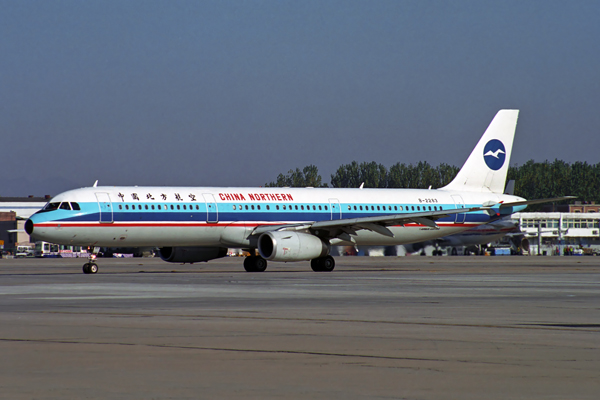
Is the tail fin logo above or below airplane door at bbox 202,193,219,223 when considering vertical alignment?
above

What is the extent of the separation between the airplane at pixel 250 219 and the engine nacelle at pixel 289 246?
0.05 meters

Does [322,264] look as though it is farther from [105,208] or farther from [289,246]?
[105,208]

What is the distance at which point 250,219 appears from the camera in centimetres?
4675

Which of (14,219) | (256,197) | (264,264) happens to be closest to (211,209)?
(256,197)

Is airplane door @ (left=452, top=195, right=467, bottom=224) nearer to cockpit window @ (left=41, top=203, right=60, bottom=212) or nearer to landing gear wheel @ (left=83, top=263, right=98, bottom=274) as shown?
landing gear wheel @ (left=83, top=263, right=98, bottom=274)

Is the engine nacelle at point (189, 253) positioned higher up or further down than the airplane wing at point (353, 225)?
further down

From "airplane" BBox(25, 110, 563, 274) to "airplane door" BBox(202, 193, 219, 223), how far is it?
0.06m

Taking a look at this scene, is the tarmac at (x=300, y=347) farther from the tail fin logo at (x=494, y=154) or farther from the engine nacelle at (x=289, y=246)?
the tail fin logo at (x=494, y=154)

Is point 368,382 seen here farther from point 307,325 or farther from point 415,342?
point 307,325

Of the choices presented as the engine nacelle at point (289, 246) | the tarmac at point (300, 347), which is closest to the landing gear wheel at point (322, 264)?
the engine nacelle at point (289, 246)

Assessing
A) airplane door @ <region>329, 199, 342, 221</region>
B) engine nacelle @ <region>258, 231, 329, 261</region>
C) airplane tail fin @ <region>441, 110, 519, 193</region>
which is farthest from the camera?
airplane tail fin @ <region>441, 110, 519, 193</region>

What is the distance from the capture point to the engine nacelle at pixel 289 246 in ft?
143

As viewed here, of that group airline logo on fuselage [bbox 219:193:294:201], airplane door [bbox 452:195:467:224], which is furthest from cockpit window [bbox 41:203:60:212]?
airplane door [bbox 452:195:467:224]

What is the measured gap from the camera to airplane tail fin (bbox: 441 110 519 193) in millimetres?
57125
